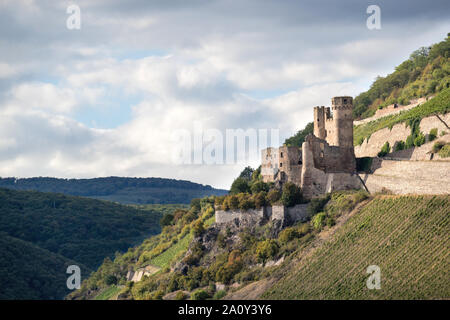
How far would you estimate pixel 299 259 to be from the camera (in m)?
49.7

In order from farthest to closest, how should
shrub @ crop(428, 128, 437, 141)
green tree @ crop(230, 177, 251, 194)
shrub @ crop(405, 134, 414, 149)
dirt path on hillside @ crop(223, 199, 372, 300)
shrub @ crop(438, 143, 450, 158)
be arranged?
green tree @ crop(230, 177, 251, 194)
shrub @ crop(405, 134, 414, 149)
shrub @ crop(428, 128, 437, 141)
shrub @ crop(438, 143, 450, 158)
dirt path on hillside @ crop(223, 199, 372, 300)

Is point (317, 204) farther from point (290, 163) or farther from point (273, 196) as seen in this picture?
point (290, 163)

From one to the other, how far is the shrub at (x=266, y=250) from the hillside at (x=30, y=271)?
140 feet

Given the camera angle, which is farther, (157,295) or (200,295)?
(157,295)

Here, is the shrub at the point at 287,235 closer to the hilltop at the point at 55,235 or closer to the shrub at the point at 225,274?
the shrub at the point at 225,274

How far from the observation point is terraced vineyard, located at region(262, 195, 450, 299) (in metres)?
40.8

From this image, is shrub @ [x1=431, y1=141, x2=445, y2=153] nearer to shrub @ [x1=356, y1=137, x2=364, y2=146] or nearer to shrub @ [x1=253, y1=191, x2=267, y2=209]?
shrub @ [x1=253, y1=191, x2=267, y2=209]

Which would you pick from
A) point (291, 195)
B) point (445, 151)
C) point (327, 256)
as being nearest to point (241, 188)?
point (291, 195)

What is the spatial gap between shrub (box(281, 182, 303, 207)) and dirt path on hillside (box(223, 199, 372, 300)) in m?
3.22

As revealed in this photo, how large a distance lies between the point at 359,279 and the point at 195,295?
39.7ft

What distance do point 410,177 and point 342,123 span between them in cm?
821

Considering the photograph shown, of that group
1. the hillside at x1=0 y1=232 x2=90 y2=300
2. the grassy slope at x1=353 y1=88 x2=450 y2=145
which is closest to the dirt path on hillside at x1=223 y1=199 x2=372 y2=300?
the grassy slope at x1=353 y1=88 x2=450 y2=145

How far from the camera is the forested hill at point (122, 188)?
178750 millimetres

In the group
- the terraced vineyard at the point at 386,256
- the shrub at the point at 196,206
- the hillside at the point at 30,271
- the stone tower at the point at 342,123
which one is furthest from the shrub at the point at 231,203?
the hillside at the point at 30,271
